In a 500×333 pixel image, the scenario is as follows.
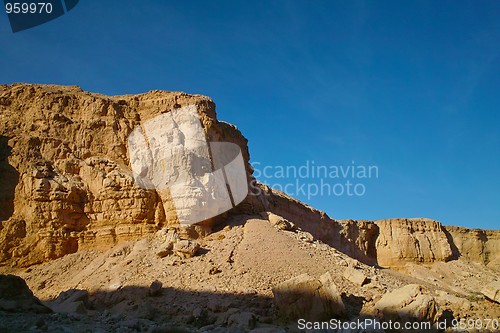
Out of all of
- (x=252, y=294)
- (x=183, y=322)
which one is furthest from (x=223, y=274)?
(x=183, y=322)

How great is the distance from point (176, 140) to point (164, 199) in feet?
9.06

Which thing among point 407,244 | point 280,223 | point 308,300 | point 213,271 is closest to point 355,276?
point 308,300

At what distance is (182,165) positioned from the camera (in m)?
21.0

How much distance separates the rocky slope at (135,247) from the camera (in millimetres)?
15680

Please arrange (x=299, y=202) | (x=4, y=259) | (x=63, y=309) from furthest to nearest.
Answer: (x=299, y=202)
(x=4, y=259)
(x=63, y=309)

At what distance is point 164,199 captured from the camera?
20.8m

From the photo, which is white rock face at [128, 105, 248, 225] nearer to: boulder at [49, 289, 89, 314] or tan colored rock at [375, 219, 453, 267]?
boulder at [49, 289, 89, 314]

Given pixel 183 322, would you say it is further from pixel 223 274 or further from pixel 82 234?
pixel 82 234

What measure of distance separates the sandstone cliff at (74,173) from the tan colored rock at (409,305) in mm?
8559

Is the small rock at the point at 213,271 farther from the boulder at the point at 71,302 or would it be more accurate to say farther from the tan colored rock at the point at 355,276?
the tan colored rock at the point at 355,276

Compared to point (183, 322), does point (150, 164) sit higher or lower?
higher

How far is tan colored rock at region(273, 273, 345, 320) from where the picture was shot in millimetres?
15516

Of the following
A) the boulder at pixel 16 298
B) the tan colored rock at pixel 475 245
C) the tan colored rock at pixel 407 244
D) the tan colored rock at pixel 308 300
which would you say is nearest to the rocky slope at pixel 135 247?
the tan colored rock at pixel 308 300

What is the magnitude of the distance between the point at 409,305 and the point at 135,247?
1071 cm
